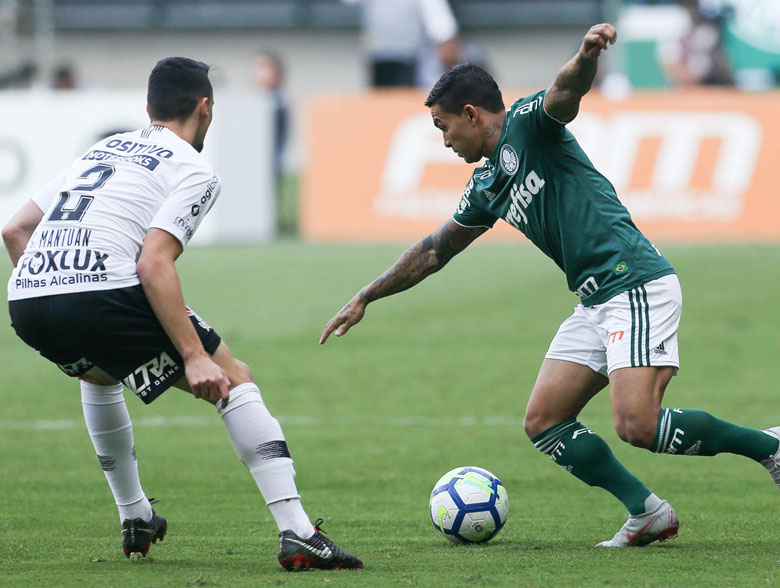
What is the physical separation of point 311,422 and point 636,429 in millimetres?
3773

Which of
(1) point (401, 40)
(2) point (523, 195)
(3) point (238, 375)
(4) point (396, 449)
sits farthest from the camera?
(1) point (401, 40)

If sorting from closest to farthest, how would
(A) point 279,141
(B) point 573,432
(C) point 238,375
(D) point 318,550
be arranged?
(D) point 318,550 → (C) point 238,375 → (B) point 573,432 → (A) point 279,141

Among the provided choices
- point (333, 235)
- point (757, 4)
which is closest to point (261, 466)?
point (333, 235)

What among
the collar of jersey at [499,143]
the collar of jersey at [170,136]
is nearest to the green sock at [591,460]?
the collar of jersey at [499,143]

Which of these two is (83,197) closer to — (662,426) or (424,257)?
(424,257)

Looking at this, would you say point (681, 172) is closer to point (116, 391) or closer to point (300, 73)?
point (116, 391)

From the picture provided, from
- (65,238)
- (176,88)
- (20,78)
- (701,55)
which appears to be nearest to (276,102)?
(701,55)

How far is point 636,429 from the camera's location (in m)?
5.13

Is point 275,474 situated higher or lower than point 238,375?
lower

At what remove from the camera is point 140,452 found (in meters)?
7.75

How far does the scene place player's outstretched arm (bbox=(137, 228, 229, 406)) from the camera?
4613 millimetres

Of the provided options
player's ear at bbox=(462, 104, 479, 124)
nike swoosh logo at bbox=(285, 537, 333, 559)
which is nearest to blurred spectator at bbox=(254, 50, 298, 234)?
player's ear at bbox=(462, 104, 479, 124)

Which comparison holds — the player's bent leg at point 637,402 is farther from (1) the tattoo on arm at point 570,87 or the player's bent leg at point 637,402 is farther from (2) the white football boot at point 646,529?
(1) the tattoo on arm at point 570,87

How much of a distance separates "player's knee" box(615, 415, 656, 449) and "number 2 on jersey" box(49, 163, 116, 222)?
6.95 feet
